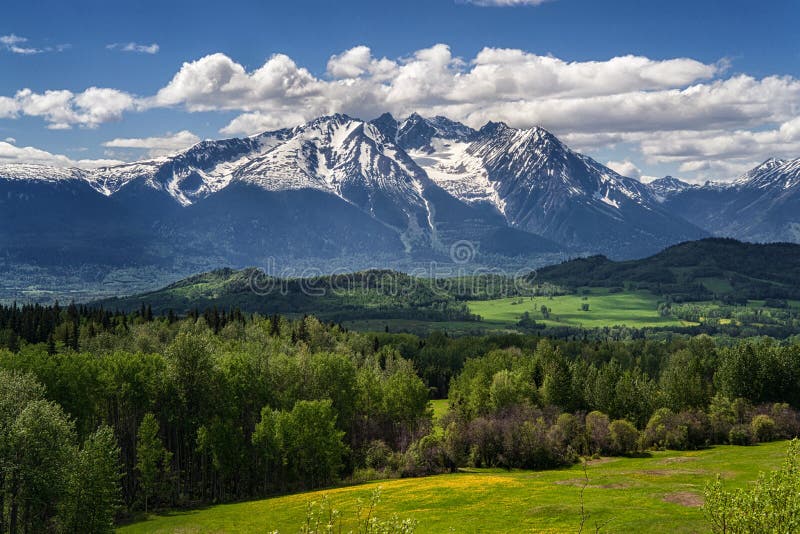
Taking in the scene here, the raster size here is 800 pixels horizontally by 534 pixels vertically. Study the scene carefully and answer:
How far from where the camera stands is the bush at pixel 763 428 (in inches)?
4318

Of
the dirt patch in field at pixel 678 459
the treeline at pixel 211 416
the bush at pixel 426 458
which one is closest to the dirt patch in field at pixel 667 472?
the dirt patch in field at pixel 678 459

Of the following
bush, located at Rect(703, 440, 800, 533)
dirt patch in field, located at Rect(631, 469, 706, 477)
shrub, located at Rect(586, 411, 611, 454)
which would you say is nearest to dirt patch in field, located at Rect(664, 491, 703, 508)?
dirt patch in field, located at Rect(631, 469, 706, 477)

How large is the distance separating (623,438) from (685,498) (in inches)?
1566

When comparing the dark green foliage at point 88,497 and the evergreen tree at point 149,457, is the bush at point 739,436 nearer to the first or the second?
the evergreen tree at point 149,457

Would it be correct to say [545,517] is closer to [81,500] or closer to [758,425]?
[81,500]

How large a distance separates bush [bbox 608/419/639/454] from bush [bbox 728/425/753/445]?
1800 centimetres

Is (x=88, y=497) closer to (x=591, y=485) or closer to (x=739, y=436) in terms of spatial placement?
(x=591, y=485)

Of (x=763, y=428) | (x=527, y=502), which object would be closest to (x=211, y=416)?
(x=527, y=502)

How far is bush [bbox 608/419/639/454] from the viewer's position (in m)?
105

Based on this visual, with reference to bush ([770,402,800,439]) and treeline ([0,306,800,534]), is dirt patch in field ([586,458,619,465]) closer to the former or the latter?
treeline ([0,306,800,534])

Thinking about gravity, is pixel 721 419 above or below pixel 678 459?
above

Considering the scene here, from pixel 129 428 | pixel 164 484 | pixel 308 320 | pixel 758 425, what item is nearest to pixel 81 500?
pixel 164 484

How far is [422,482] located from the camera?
84.3 meters

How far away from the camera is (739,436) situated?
10919 cm
